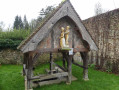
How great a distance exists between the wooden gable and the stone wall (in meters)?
2.81

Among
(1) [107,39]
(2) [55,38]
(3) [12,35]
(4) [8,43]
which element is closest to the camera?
(2) [55,38]

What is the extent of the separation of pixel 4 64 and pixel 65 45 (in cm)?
904

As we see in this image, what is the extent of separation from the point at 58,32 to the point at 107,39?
5.03 metres

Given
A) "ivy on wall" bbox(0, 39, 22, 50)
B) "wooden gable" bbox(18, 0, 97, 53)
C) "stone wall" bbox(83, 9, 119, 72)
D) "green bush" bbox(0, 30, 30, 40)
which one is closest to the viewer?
"wooden gable" bbox(18, 0, 97, 53)

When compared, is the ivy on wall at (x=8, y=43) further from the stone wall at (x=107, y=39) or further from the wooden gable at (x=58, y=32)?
the stone wall at (x=107, y=39)

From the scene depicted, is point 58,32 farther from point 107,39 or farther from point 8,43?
point 8,43

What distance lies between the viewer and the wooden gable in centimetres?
434

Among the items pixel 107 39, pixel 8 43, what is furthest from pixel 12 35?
pixel 107 39

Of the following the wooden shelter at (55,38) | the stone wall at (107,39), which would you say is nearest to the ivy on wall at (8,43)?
the wooden shelter at (55,38)

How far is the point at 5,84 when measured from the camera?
584cm

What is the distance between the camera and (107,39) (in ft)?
26.5

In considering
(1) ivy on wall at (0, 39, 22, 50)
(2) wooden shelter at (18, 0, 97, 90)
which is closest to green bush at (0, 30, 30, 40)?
(1) ivy on wall at (0, 39, 22, 50)

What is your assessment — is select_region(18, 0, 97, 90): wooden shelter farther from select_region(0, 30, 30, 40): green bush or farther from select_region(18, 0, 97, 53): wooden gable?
select_region(0, 30, 30, 40): green bush

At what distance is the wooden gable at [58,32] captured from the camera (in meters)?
4.34
